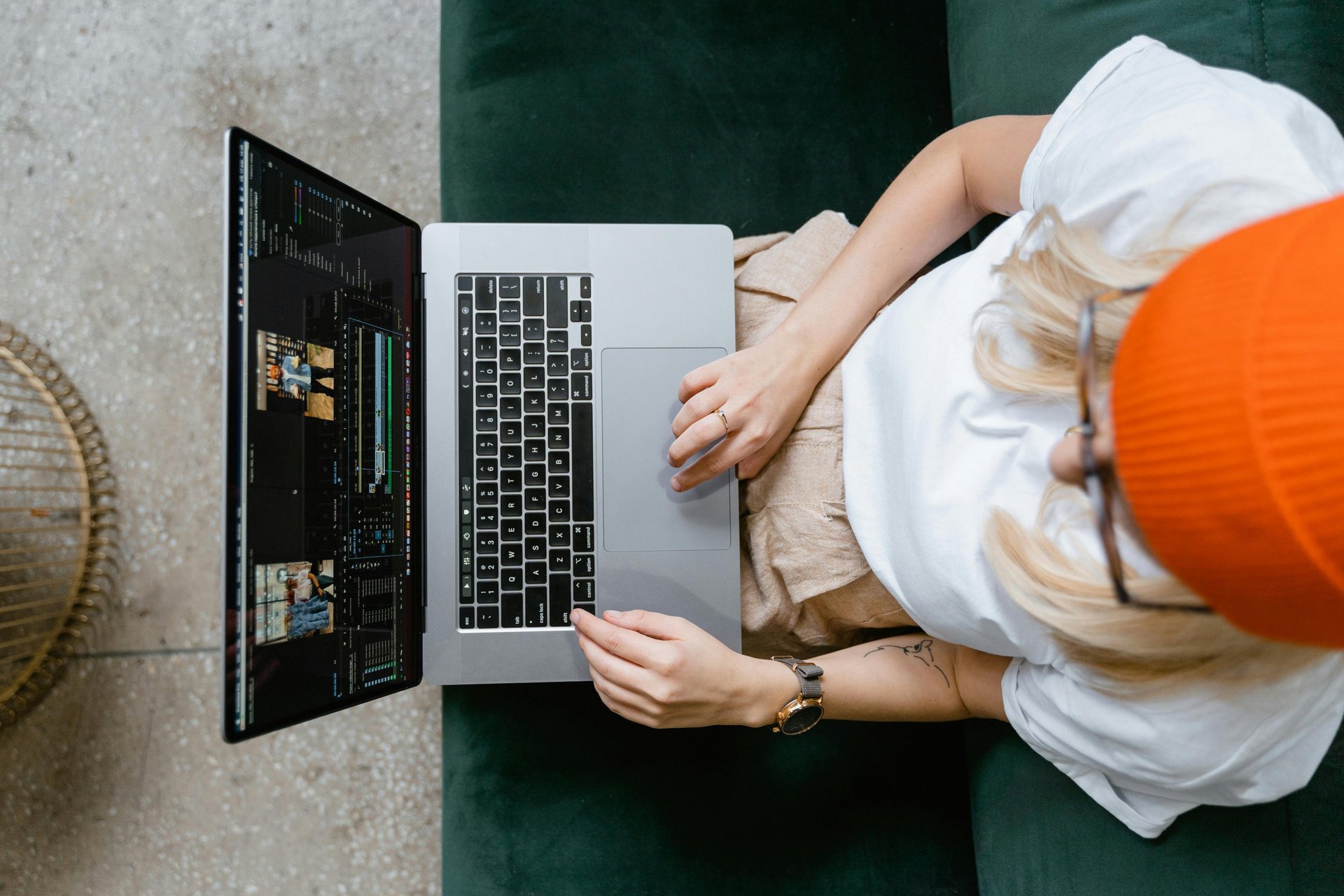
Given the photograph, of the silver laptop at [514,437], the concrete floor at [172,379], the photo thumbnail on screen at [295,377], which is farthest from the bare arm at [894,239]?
the concrete floor at [172,379]

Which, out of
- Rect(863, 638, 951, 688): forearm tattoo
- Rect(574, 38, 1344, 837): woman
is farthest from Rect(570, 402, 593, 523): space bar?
Rect(863, 638, 951, 688): forearm tattoo

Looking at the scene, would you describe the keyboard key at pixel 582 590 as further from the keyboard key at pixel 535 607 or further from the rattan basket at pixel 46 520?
the rattan basket at pixel 46 520

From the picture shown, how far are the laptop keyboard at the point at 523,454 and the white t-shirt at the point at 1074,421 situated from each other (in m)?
0.30

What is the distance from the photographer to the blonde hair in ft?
1.57

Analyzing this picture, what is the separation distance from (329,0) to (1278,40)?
1358 millimetres

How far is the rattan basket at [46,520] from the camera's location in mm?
1017

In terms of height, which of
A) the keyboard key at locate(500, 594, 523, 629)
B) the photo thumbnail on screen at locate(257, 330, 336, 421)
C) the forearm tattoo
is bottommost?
the forearm tattoo

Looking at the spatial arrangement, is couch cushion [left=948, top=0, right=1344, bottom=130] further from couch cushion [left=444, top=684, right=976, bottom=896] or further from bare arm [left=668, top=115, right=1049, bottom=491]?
couch cushion [left=444, top=684, right=976, bottom=896]

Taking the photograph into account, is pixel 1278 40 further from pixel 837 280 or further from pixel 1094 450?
pixel 1094 450

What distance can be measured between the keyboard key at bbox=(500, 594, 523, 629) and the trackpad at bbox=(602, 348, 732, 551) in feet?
0.37

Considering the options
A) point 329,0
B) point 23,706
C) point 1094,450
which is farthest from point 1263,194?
point 23,706

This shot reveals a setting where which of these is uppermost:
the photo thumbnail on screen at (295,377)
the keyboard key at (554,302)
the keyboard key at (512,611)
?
the keyboard key at (554,302)

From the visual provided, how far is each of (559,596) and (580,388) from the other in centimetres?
23

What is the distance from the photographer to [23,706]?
3.41ft
